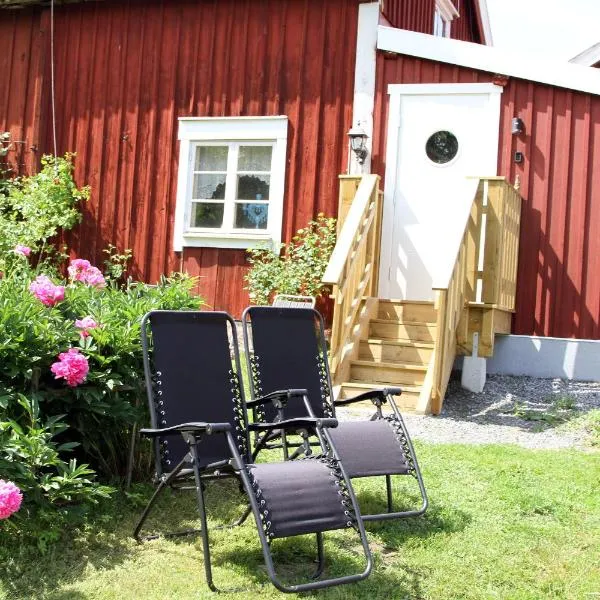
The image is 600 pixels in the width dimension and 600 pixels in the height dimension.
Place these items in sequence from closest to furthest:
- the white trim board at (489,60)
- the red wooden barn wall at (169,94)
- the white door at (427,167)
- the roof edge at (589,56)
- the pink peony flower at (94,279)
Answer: the pink peony flower at (94,279) < the white trim board at (489,60) < the white door at (427,167) < the red wooden barn wall at (169,94) < the roof edge at (589,56)

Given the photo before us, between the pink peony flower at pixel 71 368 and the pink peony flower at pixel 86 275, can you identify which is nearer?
the pink peony flower at pixel 71 368

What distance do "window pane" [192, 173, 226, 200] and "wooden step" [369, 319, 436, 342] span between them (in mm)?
2634

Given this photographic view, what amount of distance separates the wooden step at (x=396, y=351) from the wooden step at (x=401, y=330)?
18 cm

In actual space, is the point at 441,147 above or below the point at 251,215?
above

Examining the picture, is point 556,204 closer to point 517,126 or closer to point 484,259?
point 517,126

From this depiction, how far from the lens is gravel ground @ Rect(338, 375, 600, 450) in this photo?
20.4ft

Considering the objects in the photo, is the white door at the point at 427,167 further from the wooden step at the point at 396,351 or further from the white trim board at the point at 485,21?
the white trim board at the point at 485,21

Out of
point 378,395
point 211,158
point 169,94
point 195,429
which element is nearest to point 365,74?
point 211,158

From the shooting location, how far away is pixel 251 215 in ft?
31.1

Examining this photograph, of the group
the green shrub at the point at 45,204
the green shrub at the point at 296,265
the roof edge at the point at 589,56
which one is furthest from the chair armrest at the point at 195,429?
the roof edge at the point at 589,56

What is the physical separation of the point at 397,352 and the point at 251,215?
2717 millimetres

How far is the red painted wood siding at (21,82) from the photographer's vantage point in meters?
10.4

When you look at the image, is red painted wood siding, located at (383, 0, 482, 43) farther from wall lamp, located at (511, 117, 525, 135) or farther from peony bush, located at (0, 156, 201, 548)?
peony bush, located at (0, 156, 201, 548)

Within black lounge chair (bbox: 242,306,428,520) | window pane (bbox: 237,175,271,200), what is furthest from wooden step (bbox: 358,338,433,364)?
black lounge chair (bbox: 242,306,428,520)
